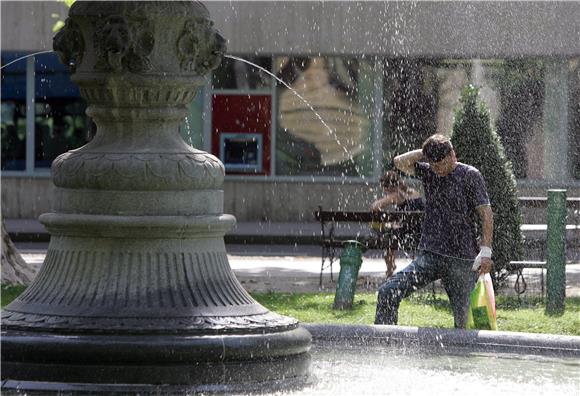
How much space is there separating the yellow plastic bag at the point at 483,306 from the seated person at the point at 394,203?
6629 mm

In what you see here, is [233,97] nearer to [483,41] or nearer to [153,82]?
[483,41]

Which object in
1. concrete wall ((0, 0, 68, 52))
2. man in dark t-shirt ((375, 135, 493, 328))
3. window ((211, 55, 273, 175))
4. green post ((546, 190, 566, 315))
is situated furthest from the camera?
concrete wall ((0, 0, 68, 52))

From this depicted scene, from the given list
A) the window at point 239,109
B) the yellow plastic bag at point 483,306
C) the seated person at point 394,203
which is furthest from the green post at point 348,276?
the window at point 239,109

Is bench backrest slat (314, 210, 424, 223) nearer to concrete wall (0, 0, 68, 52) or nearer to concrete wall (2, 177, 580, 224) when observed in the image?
concrete wall (2, 177, 580, 224)

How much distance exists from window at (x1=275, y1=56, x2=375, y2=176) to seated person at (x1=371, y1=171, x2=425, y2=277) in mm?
11517

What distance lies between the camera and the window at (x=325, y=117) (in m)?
29.1

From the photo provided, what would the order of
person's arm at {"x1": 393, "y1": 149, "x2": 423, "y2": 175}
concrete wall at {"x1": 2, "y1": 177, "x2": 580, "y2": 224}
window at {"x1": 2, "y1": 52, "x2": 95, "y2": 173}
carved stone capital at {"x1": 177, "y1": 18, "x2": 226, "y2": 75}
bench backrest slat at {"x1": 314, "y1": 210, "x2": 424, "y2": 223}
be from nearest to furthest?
carved stone capital at {"x1": 177, "y1": 18, "x2": 226, "y2": 75}
person's arm at {"x1": 393, "y1": 149, "x2": 423, "y2": 175}
bench backrest slat at {"x1": 314, "y1": 210, "x2": 424, "y2": 223}
concrete wall at {"x1": 2, "y1": 177, "x2": 580, "y2": 224}
window at {"x1": 2, "y1": 52, "x2": 95, "y2": 173}

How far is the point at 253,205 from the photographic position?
96.6ft

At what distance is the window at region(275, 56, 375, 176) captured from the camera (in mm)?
29141

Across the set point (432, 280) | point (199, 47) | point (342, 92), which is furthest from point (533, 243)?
point (342, 92)

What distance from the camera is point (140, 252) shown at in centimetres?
688

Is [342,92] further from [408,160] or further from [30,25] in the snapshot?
[408,160]

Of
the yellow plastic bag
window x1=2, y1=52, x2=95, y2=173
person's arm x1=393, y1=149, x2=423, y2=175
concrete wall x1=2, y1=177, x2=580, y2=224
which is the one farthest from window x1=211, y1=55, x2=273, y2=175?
the yellow plastic bag

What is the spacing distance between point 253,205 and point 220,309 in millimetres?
22545
